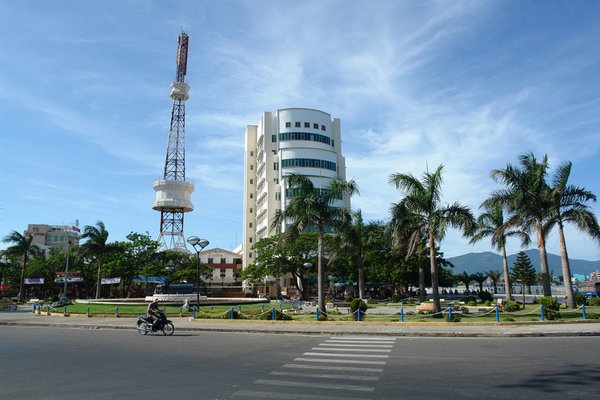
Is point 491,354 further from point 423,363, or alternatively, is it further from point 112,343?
point 112,343

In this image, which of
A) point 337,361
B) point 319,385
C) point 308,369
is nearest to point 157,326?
point 337,361

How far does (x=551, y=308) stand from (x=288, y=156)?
66.5 metres

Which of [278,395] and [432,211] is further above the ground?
[432,211]

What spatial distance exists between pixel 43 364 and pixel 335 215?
62.8ft

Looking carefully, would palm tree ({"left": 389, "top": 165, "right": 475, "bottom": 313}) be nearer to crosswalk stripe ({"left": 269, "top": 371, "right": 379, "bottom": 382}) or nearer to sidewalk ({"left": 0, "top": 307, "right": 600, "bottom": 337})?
sidewalk ({"left": 0, "top": 307, "right": 600, "bottom": 337})

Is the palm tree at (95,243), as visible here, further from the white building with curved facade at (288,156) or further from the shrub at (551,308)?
the shrub at (551,308)

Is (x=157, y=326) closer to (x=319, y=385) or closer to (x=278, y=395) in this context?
(x=319, y=385)

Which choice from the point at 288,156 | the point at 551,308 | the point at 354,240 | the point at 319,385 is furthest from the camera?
the point at 288,156

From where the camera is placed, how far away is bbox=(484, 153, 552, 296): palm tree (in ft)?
92.3

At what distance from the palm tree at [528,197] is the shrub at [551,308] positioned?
3.96 metres

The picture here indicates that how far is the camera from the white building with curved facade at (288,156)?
85938 millimetres

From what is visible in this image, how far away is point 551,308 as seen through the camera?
24.6 meters

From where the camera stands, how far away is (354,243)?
3177cm

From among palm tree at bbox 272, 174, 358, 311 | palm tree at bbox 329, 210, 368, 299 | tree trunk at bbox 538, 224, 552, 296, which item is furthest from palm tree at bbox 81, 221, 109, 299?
tree trunk at bbox 538, 224, 552, 296
